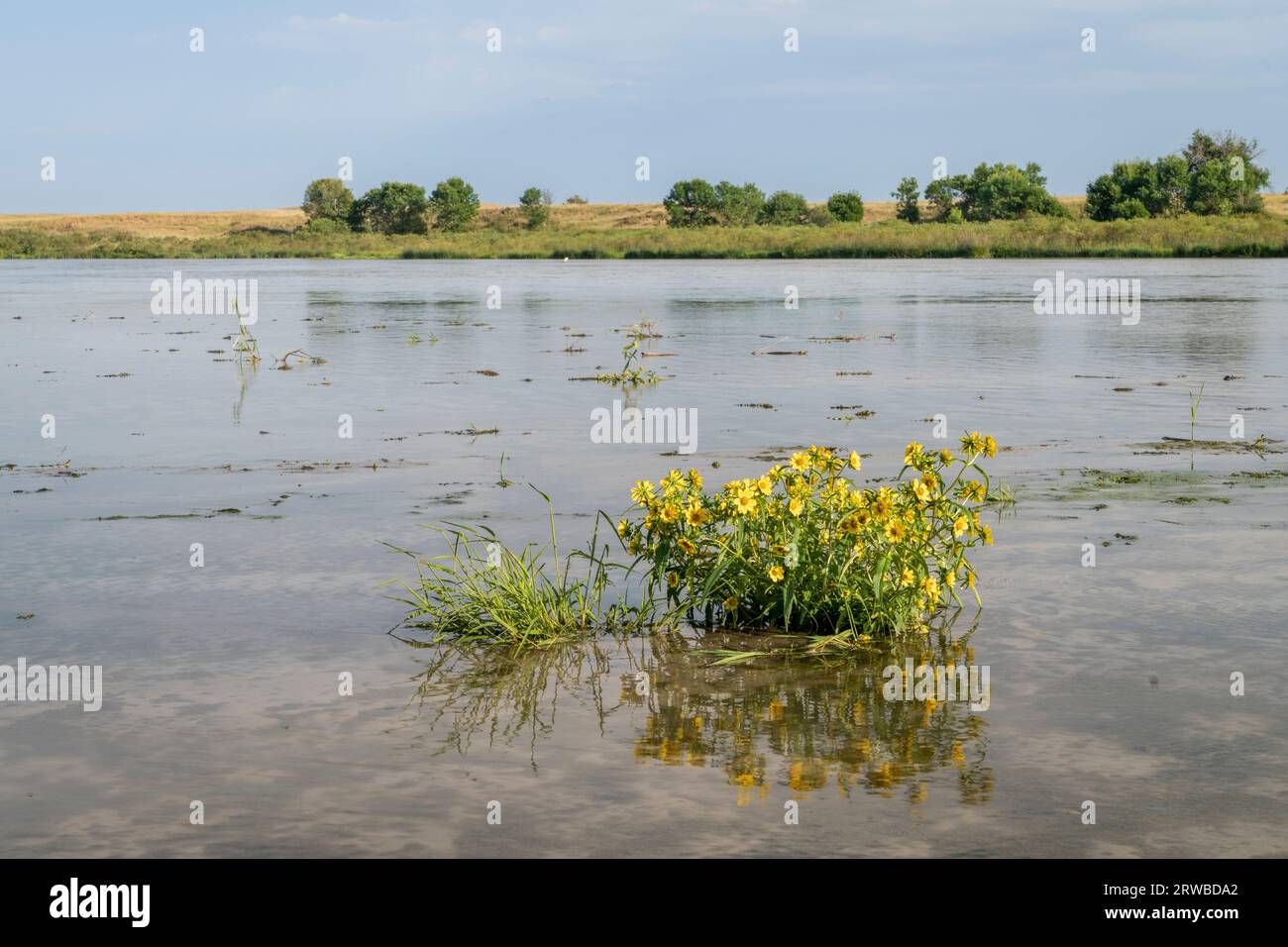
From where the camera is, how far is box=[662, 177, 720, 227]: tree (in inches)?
4633

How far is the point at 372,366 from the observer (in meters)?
21.0

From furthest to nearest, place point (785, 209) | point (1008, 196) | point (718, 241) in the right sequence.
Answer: point (785, 209), point (1008, 196), point (718, 241)

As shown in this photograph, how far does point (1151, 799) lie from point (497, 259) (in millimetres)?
84190

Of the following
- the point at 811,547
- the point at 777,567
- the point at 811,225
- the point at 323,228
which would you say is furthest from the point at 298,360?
the point at 323,228

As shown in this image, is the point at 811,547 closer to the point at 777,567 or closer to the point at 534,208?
the point at 777,567

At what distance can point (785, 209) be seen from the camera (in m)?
Answer: 116

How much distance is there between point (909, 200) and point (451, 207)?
40.4 meters

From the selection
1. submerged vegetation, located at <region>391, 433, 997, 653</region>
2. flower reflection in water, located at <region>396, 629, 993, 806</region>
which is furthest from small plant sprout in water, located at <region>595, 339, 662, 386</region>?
flower reflection in water, located at <region>396, 629, 993, 806</region>

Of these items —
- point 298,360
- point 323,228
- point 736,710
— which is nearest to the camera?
point 736,710

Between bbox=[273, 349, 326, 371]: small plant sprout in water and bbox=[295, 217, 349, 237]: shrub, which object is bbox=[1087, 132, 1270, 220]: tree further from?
bbox=[273, 349, 326, 371]: small plant sprout in water
